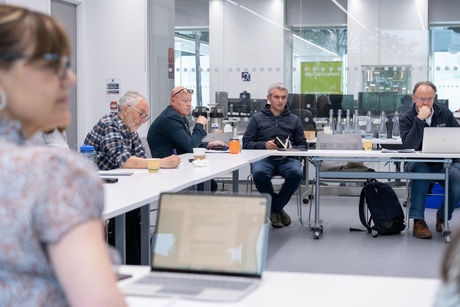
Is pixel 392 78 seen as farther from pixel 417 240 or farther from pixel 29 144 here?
pixel 29 144

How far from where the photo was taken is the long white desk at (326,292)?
1.82 metres

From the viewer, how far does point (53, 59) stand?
1132 millimetres

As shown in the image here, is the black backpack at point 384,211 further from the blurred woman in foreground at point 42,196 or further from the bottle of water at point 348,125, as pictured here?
the blurred woman in foreground at point 42,196

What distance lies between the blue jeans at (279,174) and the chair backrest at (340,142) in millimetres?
964

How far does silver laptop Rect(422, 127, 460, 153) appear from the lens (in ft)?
21.6

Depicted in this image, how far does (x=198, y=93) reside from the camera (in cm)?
1044

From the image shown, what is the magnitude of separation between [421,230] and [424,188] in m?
0.39

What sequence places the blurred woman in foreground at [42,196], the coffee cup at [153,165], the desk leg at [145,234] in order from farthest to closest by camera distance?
1. the coffee cup at [153,165]
2. the desk leg at [145,234]
3. the blurred woman in foreground at [42,196]

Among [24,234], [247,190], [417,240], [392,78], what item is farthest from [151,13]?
[24,234]

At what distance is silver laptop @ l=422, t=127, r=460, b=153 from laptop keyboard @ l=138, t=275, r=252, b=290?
16.5 ft

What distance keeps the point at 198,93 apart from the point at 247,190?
5.78 ft

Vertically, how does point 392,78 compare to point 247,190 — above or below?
above

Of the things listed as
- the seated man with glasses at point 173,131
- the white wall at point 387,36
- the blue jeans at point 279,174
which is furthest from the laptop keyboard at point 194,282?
the white wall at point 387,36

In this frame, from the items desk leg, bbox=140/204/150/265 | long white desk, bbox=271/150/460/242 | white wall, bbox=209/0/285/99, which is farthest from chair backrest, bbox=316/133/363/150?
desk leg, bbox=140/204/150/265
